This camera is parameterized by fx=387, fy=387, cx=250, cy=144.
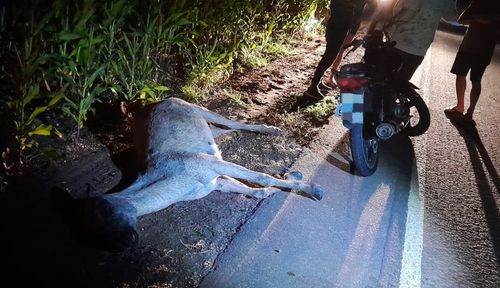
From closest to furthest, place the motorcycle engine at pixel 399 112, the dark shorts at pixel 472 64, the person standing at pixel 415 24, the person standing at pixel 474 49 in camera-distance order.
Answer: the motorcycle engine at pixel 399 112 → the person standing at pixel 415 24 → the person standing at pixel 474 49 → the dark shorts at pixel 472 64

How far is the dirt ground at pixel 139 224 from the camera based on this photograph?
270 centimetres

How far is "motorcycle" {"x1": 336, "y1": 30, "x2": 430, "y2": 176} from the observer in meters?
3.70

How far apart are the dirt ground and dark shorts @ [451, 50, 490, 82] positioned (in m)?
2.69

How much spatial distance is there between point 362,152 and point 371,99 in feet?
1.80

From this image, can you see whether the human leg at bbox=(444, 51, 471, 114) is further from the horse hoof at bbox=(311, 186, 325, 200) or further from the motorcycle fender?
the horse hoof at bbox=(311, 186, 325, 200)

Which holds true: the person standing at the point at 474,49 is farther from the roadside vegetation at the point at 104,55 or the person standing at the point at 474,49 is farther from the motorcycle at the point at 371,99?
the roadside vegetation at the point at 104,55

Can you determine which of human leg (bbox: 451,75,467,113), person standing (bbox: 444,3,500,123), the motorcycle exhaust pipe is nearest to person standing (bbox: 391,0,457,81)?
the motorcycle exhaust pipe

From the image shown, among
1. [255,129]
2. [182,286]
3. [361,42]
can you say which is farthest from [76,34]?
[361,42]

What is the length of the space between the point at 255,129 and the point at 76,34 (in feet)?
7.09

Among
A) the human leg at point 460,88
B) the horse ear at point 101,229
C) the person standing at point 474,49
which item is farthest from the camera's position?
the human leg at point 460,88

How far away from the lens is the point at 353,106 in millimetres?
3707

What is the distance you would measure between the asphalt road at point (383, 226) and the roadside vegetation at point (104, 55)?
2018mm

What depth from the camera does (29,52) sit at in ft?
10.4

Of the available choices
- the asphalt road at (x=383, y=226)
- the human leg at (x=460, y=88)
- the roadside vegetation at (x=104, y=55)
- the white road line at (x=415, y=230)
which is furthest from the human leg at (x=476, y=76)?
the roadside vegetation at (x=104, y=55)
